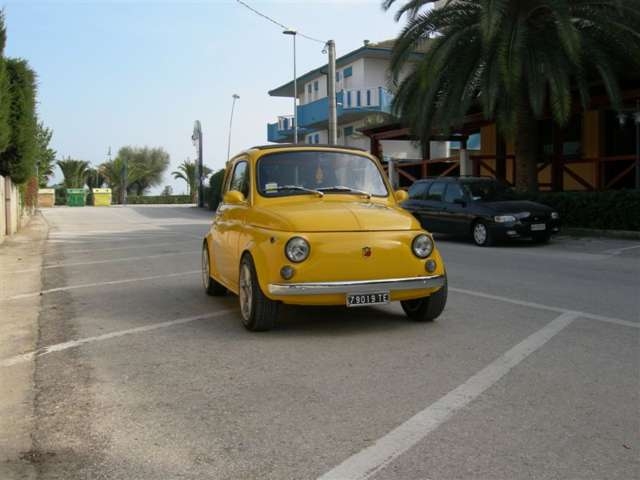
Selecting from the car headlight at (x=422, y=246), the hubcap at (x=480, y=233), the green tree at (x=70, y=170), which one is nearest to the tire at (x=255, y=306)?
the car headlight at (x=422, y=246)

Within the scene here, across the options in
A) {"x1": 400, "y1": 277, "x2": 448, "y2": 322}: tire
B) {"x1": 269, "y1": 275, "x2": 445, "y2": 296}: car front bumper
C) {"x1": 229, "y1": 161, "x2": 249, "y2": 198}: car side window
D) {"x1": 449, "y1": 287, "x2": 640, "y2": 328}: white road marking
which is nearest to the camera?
{"x1": 269, "y1": 275, "x2": 445, "y2": 296}: car front bumper

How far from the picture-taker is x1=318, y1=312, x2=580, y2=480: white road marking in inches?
136

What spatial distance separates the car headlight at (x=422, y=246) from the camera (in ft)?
21.1

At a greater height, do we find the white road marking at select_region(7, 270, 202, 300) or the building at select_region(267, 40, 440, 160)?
the building at select_region(267, 40, 440, 160)

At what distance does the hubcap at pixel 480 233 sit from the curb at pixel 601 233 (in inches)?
137

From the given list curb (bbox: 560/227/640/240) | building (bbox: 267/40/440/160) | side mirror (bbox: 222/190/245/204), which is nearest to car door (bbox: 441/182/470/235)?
curb (bbox: 560/227/640/240)

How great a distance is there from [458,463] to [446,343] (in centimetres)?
258

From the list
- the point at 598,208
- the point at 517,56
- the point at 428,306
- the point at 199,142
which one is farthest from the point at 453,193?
the point at 199,142

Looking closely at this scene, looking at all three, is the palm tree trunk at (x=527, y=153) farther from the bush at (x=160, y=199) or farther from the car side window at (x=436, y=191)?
the bush at (x=160, y=199)

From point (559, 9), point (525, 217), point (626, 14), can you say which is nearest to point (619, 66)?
point (626, 14)

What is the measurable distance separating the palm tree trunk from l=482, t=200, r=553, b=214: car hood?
4.02m

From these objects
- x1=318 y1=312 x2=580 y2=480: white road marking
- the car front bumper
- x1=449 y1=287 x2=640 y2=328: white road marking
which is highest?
the car front bumper

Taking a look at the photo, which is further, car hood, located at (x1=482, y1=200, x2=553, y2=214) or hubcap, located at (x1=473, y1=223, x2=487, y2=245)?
hubcap, located at (x1=473, y1=223, x2=487, y2=245)

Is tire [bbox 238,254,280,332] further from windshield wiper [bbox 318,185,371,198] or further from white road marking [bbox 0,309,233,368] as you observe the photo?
windshield wiper [bbox 318,185,371,198]
